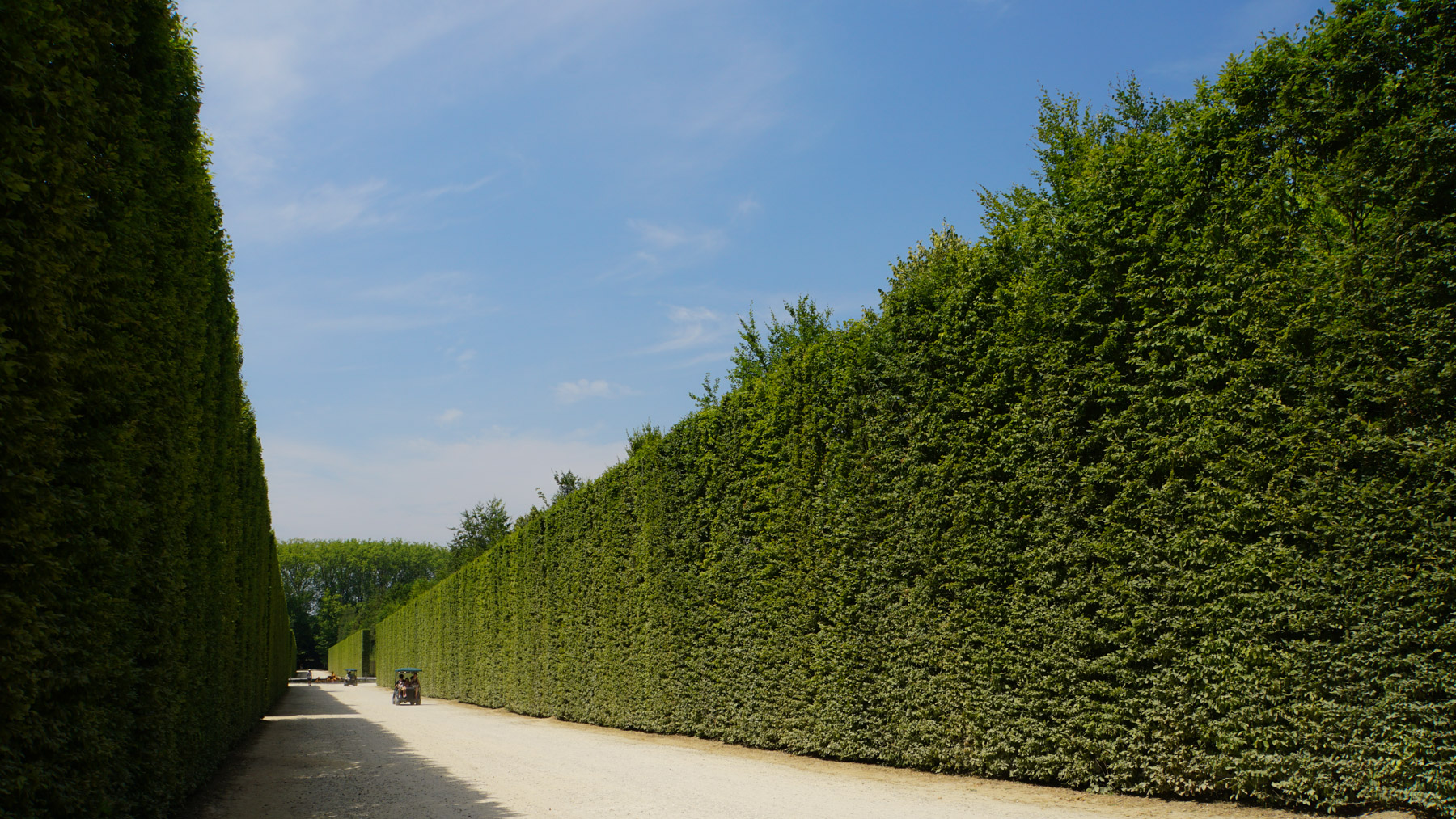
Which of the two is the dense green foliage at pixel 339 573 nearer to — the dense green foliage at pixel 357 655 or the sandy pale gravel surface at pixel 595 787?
the dense green foliage at pixel 357 655

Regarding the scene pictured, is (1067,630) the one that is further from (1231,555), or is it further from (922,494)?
(922,494)

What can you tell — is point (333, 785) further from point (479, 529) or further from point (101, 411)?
point (479, 529)

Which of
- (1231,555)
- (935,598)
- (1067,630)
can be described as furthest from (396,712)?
(1231,555)

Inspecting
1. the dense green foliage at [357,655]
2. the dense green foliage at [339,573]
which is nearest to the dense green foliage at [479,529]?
the dense green foliage at [357,655]

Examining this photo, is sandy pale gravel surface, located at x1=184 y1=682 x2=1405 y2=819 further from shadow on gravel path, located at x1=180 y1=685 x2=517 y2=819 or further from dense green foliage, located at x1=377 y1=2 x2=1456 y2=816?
dense green foliage, located at x1=377 y1=2 x2=1456 y2=816

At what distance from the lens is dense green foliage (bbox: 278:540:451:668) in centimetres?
11406

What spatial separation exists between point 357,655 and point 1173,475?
82.1 m

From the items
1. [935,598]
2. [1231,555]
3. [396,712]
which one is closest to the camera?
[1231,555]

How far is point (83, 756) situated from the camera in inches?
175

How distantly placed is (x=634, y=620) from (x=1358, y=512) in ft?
46.2

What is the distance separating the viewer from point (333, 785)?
10227 millimetres

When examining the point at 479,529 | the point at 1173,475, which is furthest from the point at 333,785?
the point at 479,529

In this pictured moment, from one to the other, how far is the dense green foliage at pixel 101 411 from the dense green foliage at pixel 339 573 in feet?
373

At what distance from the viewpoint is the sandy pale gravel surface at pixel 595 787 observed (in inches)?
319
